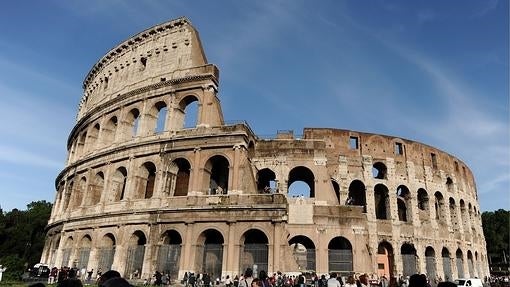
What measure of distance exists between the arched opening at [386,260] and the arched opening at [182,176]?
1292cm

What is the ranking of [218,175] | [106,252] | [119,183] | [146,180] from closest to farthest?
1. [106,252]
2. [218,175]
3. [146,180]
4. [119,183]

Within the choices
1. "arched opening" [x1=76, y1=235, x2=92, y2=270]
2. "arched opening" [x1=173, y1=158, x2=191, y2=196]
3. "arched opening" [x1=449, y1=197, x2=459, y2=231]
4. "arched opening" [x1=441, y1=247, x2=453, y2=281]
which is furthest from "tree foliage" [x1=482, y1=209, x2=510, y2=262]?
"arched opening" [x1=76, y1=235, x2=92, y2=270]

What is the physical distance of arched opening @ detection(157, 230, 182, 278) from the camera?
1972 cm

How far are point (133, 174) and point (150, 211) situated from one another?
9.81 feet

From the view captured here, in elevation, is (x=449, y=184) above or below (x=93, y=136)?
below

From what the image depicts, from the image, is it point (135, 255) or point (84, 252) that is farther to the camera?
point (84, 252)

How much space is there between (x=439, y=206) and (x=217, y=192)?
1763 centimetres

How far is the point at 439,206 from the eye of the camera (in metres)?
29.0

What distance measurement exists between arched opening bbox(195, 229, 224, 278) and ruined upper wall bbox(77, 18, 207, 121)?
10.0 meters

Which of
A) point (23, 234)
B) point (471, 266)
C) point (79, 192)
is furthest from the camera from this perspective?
point (23, 234)

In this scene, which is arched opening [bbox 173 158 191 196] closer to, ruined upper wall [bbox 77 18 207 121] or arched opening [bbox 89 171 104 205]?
ruined upper wall [bbox 77 18 207 121]

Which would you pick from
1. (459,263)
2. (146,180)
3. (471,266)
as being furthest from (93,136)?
(471,266)

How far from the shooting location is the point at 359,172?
2573cm

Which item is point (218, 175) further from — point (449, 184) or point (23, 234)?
point (23, 234)
